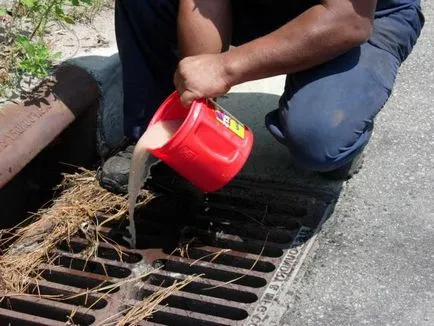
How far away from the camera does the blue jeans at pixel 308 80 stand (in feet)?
8.20

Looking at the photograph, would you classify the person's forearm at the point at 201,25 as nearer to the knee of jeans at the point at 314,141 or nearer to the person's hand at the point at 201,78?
the person's hand at the point at 201,78

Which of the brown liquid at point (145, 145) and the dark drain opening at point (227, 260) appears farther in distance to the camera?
the dark drain opening at point (227, 260)

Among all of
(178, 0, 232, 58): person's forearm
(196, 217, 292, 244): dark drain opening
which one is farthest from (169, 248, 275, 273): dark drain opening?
(178, 0, 232, 58): person's forearm

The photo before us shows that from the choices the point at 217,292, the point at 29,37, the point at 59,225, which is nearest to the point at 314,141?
the point at 217,292

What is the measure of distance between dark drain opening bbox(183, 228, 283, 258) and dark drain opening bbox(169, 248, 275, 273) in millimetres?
39

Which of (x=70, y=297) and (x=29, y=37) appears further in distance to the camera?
(x=29, y=37)

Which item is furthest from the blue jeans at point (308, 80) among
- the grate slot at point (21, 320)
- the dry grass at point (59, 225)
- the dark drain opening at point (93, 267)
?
the grate slot at point (21, 320)

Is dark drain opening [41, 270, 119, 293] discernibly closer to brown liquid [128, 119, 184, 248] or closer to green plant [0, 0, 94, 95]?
brown liquid [128, 119, 184, 248]

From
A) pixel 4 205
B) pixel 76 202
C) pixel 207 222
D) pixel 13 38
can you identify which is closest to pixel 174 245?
pixel 207 222

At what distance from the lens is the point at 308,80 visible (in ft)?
8.31

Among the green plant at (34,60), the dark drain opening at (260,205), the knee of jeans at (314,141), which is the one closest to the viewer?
the knee of jeans at (314,141)

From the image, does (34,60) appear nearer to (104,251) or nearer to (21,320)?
(104,251)

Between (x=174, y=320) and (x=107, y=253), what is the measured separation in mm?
408

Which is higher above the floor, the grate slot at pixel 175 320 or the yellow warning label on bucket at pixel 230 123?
the yellow warning label on bucket at pixel 230 123
